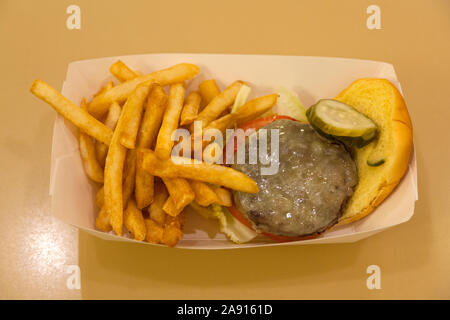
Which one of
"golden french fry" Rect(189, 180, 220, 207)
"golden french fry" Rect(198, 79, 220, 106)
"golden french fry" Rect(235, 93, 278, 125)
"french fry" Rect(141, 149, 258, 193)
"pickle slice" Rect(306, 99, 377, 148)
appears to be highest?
"golden french fry" Rect(198, 79, 220, 106)

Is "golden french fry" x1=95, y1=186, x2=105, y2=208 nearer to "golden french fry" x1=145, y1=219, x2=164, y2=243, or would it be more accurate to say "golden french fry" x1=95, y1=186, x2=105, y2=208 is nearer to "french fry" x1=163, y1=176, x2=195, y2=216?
"golden french fry" x1=145, y1=219, x2=164, y2=243

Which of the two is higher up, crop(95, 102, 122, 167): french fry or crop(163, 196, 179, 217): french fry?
crop(95, 102, 122, 167): french fry

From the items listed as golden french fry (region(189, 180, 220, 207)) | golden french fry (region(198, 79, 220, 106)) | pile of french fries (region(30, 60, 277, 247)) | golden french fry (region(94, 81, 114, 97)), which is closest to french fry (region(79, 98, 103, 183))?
pile of french fries (region(30, 60, 277, 247))

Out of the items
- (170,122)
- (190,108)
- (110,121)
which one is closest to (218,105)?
(190,108)

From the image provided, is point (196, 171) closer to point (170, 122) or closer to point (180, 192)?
point (180, 192)
